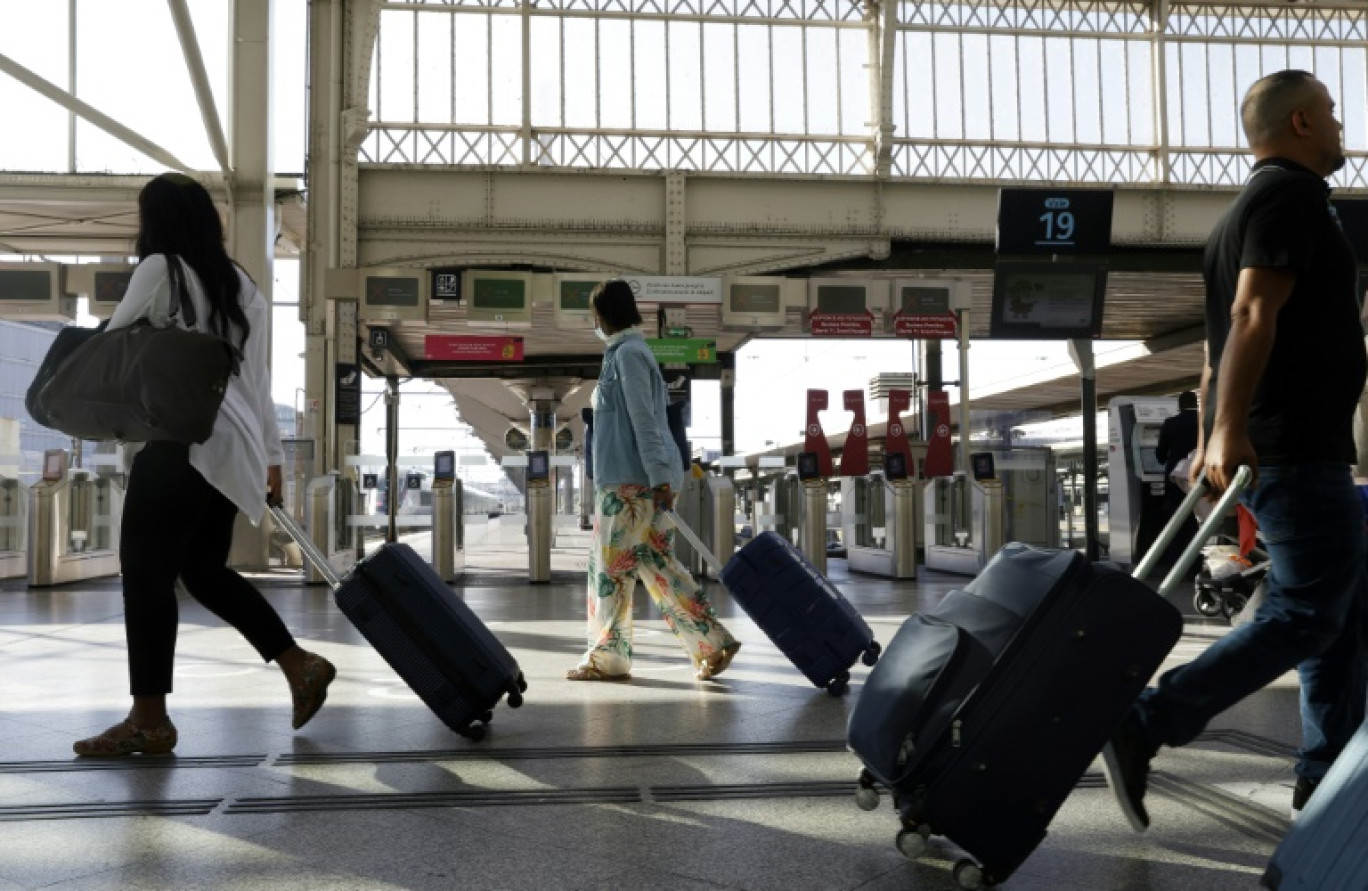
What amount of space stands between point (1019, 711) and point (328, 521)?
10.8 m

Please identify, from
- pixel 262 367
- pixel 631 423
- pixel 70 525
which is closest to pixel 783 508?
pixel 70 525

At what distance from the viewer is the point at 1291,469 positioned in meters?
→ 2.72

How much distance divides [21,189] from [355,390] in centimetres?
441

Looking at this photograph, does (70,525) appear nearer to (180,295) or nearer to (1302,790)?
(180,295)

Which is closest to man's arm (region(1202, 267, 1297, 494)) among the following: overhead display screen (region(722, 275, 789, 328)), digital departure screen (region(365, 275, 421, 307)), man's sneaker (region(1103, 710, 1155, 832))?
man's sneaker (region(1103, 710, 1155, 832))

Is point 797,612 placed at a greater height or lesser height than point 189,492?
lesser

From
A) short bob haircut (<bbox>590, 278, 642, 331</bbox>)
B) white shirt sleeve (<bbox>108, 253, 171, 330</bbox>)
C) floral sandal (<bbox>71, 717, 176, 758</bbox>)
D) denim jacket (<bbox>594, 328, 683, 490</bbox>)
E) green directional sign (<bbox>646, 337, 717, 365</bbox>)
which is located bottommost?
floral sandal (<bbox>71, 717, 176, 758</bbox>)

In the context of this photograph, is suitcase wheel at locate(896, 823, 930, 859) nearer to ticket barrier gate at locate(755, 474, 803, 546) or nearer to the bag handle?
the bag handle

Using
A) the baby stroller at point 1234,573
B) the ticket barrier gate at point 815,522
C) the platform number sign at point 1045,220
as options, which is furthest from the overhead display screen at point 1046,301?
the ticket barrier gate at point 815,522

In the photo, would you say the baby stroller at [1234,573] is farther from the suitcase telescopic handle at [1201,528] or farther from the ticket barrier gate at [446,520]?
the ticket barrier gate at [446,520]

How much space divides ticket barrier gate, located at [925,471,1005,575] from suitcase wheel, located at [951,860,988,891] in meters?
10.3

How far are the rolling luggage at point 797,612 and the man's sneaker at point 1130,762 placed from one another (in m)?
2.10

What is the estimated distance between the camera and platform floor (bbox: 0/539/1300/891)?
8.40ft

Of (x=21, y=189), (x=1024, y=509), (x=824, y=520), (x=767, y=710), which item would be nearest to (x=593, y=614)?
(x=767, y=710)
